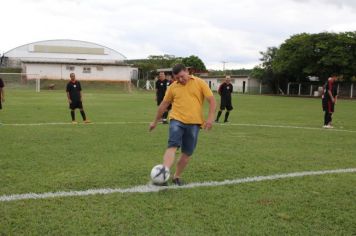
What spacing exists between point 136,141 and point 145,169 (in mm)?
3305

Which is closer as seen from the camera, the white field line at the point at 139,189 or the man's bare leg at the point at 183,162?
the white field line at the point at 139,189

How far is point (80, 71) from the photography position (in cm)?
6725

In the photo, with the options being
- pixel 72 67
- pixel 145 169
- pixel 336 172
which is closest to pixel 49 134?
pixel 145 169

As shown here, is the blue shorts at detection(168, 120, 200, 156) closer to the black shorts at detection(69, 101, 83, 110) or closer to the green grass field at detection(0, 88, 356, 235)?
the green grass field at detection(0, 88, 356, 235)

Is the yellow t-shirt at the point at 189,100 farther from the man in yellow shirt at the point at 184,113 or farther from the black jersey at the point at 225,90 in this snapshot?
the black jersey at the point at 225,90

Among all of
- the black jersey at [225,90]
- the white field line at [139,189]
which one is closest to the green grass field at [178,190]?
the white field line at [139,189]

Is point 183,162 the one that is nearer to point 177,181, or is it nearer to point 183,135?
point 177,181

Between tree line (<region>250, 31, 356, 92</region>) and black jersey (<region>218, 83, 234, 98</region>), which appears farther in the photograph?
tree line (<region>250, 31, 356, 92</region>)

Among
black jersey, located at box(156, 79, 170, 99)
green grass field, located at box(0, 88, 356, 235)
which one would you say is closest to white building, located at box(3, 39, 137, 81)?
black jersey, located at box(156, 79, 170, 99)

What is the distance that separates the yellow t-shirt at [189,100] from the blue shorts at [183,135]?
8cm

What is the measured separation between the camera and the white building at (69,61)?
66312mm

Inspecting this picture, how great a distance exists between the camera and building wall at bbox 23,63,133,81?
216ft

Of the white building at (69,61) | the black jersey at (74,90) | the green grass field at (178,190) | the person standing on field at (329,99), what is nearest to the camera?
the green grass field at (178,190)

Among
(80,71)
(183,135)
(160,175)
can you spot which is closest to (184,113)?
(183,135)
